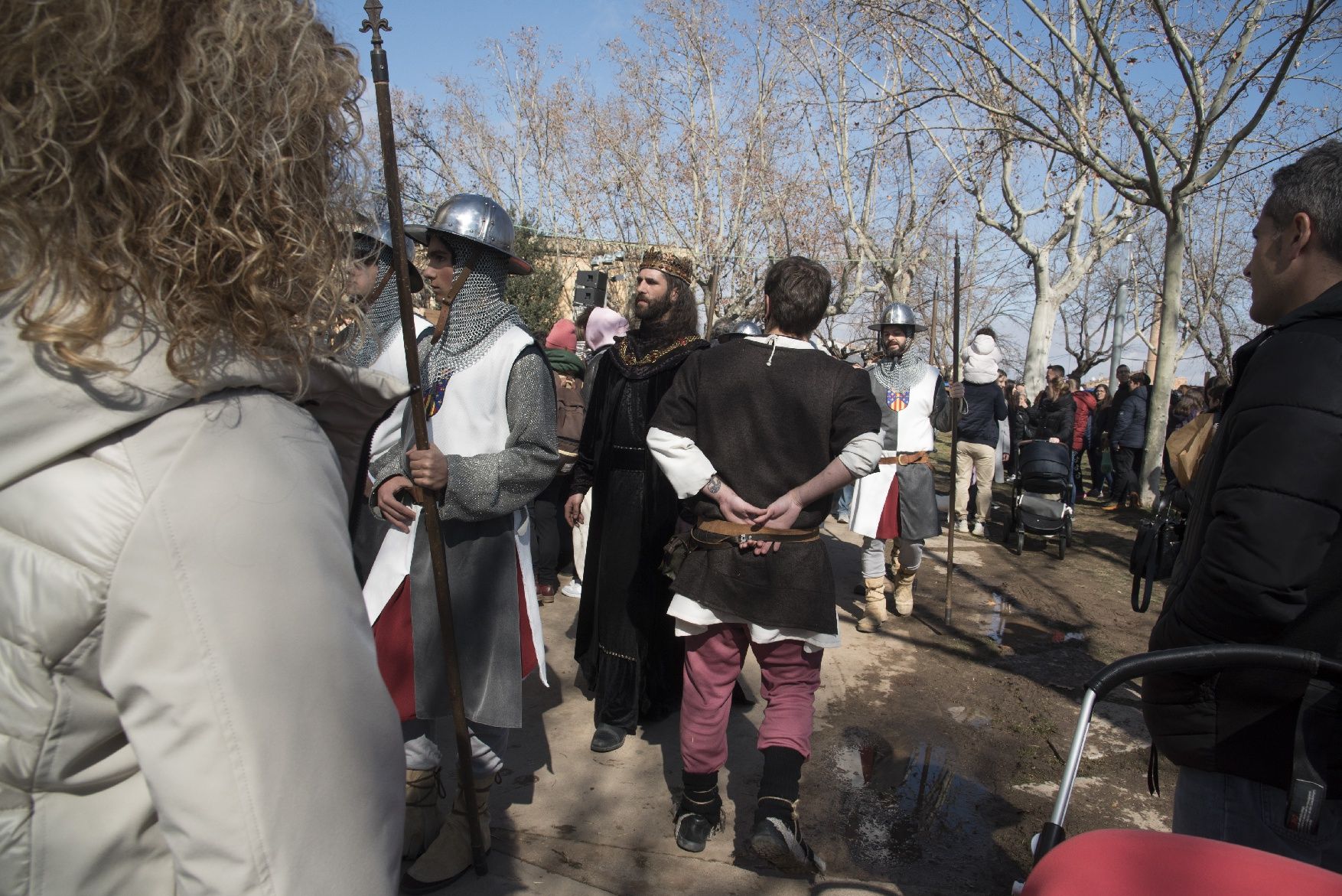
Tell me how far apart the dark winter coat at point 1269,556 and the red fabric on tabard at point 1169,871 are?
670 mm

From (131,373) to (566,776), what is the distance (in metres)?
3.19

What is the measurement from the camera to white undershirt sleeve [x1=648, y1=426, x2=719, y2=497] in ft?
9.91

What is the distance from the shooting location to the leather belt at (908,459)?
6168mm

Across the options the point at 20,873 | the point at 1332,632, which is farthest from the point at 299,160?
the point at 1332,632

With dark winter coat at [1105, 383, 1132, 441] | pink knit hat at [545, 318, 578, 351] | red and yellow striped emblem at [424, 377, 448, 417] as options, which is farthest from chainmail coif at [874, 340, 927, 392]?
dark winter coat at [1105, 383, 1132, 441]

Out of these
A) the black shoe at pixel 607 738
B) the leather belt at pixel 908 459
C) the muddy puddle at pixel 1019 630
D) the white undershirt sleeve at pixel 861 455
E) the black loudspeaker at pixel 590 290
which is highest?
the black loudspeaker at pixel 590 290

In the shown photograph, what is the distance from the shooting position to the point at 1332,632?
178 centimetres

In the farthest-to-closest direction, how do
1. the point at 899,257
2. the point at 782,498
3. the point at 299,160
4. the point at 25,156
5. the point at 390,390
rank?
1. the point at 899,257
2. the point at 782,498
3. the point at 390,390
4. the point at 299,160
5. the point at 25,156

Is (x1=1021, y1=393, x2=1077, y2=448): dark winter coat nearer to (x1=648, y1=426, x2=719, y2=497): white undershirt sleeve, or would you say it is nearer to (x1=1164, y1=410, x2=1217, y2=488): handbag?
(x1=1164, y1=410, x2=1217, y2=488): handbag

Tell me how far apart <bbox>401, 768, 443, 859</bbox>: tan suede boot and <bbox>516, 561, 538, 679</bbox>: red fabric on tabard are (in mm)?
444

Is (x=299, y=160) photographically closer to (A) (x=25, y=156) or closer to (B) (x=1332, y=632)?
(A) (x=25, y=156)

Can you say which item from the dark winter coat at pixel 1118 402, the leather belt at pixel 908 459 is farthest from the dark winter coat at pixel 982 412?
the dark winter coat at pixel 1118 402

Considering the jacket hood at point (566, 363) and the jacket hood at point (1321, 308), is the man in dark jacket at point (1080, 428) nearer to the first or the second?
the jacket hood at point (566, 363)

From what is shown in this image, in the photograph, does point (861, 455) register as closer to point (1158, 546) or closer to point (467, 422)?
point (1158, 546)
